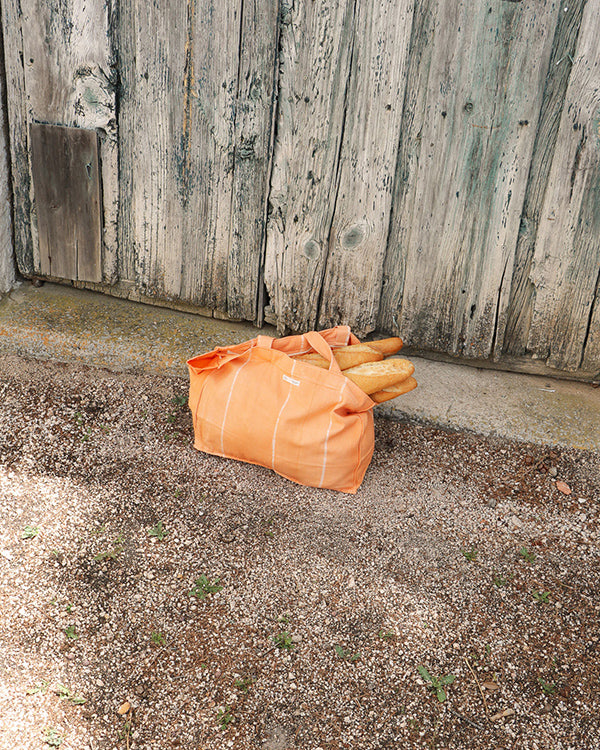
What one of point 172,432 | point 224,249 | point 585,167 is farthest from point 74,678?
point 585,167

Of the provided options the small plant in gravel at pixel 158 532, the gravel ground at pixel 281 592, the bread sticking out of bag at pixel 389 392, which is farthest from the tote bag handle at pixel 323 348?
the small plant in gravel at pixel 158 532

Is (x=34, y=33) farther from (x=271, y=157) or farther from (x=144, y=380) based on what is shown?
(x=144, y=380)

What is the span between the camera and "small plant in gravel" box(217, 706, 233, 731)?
178 cm

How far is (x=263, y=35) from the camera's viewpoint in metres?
2.80

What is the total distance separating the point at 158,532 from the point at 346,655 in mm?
760

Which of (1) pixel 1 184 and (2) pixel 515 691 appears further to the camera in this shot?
(1) pixel 1 184

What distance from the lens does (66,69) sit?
3053mm

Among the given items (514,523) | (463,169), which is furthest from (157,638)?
(463,169)

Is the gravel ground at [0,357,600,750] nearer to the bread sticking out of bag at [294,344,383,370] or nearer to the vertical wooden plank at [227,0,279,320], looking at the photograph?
the bread sticking out of bag at [294,344,383,370]

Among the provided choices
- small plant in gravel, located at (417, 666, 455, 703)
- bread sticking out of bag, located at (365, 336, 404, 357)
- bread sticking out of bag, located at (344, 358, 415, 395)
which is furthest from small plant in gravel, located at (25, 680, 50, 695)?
bread sticking out of bag, located at (365, 336, 404, 357)

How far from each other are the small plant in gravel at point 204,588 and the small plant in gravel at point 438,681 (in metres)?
0.65

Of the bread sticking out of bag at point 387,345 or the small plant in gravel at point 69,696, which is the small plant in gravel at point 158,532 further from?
the bread sticking out of bag at point 387,345

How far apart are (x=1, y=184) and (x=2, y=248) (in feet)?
1.00

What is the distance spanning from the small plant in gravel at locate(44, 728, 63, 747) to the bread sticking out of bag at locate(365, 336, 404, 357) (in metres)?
1.82
